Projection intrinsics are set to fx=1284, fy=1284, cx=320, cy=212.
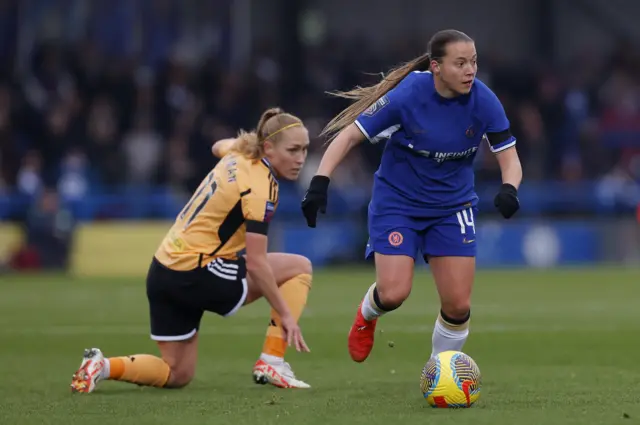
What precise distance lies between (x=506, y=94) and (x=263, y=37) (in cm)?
512

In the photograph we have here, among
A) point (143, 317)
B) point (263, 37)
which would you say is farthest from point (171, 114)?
point (143, 317)

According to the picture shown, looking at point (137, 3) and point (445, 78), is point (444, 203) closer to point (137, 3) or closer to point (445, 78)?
point (445, 78)

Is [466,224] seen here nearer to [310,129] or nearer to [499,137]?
[499,137]

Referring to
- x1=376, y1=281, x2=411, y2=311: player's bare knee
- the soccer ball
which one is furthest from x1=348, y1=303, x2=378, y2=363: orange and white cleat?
the soccer ball

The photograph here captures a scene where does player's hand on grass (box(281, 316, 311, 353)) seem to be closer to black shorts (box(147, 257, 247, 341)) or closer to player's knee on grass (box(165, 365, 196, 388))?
black shorts (box(147, 257, 247, 341))

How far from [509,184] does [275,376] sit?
1.85m

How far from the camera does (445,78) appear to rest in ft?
23.5

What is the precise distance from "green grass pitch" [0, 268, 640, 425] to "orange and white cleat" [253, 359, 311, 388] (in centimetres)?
9

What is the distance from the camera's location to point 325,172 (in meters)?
7.04

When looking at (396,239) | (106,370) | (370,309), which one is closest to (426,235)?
(396,239)

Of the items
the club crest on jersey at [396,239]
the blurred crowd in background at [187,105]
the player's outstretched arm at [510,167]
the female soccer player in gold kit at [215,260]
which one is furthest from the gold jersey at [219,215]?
the blurred crowd in background at [187,105]

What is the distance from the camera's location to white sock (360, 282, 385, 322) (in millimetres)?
7617

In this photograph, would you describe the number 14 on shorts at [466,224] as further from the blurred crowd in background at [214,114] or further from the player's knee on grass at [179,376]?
the blurred crowd in background at [214,114]

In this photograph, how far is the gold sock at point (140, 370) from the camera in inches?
297
